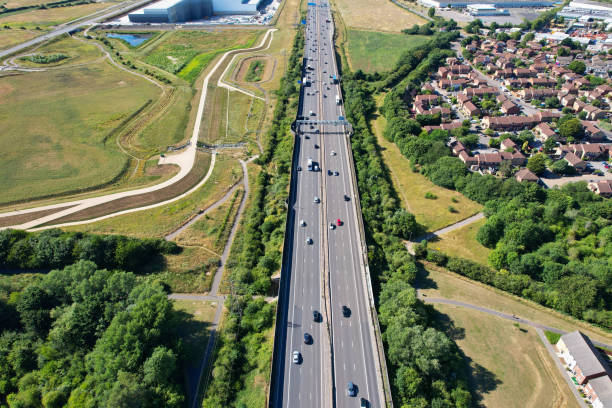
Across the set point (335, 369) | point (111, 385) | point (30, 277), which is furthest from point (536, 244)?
point (30, 277)

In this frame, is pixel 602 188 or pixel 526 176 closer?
pixel 602 188

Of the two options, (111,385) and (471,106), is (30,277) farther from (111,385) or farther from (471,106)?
(471,106)

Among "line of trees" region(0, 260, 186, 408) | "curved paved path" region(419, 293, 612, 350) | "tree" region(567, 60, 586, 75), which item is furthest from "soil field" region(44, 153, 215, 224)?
"tree" region(567, 60, 586, 75)

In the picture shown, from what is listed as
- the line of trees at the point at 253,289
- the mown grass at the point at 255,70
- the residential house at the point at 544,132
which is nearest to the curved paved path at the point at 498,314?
the line of trees at the point at 253,289

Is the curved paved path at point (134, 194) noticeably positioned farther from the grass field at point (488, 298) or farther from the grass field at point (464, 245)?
the grass field at point (464, 245)

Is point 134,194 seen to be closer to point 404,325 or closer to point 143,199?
point 143,199

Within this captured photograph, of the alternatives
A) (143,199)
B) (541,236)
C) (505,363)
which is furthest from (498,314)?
(143,199)

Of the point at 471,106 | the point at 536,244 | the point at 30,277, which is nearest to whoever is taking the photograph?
the point at 30,277
